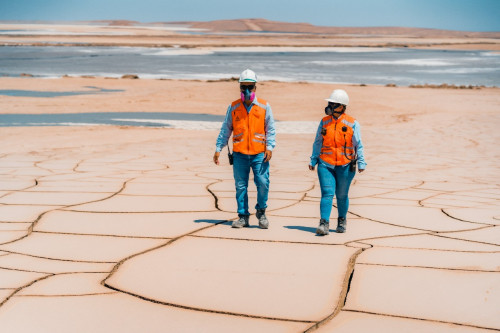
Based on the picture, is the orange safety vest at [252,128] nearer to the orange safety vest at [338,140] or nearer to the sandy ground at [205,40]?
the orange safety vest at [338,140]

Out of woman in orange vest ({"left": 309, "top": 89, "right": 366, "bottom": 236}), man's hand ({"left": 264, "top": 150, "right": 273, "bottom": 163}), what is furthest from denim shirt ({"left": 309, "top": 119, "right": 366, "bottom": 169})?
man's hand ({"left": 264, "top": 150, "right": 273, "bottom": 163})

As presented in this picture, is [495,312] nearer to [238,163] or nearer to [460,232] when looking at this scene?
[460,232]

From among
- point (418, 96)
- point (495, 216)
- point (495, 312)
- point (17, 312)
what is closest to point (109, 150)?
point (495, 216)

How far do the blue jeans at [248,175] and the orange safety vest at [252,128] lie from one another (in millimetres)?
59

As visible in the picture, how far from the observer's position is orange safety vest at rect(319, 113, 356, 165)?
500 cm

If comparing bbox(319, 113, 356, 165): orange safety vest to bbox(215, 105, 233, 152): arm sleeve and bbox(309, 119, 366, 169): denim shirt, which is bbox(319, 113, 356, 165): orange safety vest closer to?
bbox(309, 119, 366, 169): denim shirt

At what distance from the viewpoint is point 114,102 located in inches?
722

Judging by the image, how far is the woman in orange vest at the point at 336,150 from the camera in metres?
4.99

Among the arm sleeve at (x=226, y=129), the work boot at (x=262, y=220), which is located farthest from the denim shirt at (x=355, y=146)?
the arm sleeve at (x=226, y=129)

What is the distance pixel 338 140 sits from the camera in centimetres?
500

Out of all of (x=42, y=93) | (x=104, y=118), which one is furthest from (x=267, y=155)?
(x=42, y=93)

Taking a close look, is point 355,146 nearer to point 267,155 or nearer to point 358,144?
point 358,144

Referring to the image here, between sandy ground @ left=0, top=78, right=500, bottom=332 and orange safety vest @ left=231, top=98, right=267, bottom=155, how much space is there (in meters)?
0.62

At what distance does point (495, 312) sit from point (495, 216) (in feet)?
8.48
